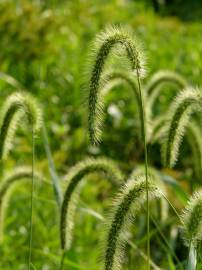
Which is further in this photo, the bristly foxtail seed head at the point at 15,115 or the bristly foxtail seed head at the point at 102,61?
the bristly foxtail seed head at the point at 15,115

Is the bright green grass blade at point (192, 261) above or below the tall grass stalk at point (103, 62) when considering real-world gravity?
below

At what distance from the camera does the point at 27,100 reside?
2.36 m

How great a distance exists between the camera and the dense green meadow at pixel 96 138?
2.09 m

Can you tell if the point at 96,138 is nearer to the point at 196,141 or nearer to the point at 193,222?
the point at 193,222

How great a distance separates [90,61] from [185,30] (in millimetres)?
10378

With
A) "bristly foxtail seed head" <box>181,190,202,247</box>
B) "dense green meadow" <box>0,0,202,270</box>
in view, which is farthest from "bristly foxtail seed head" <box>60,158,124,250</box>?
"bristly foxtail seed head" <box>181,190,202,247</box>

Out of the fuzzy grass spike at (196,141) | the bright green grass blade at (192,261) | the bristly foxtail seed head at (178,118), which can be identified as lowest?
the bright green grass blade at (192,261)

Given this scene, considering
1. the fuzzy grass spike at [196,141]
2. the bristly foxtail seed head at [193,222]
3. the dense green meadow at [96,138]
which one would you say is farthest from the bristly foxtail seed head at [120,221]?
the fuzzy grass spike at [196,141]

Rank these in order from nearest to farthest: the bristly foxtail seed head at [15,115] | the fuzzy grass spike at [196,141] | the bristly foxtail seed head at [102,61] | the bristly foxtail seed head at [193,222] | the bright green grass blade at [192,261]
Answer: the bristly foxtail seed head at [193,222] → the bristly foxtail seed head at [102,61] → the bright green grass blade at [192,261] → the bristly foxtail seed head at [15,115] → the fuzzy grass spike at [196,141]

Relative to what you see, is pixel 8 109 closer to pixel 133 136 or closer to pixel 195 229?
pixel 195 229

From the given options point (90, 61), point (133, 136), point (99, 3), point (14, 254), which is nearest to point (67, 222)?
point (90, 61)

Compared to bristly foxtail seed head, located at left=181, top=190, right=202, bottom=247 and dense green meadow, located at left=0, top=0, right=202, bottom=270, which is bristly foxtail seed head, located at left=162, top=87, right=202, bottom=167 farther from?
bristly foxtail seed head, located at left=181, top=190, right=202, bottom=247

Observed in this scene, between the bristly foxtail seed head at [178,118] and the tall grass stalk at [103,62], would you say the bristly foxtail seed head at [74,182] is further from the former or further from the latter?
the tall grass stalk at [103,62]

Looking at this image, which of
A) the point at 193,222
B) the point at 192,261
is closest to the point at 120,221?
the point at 193,222
